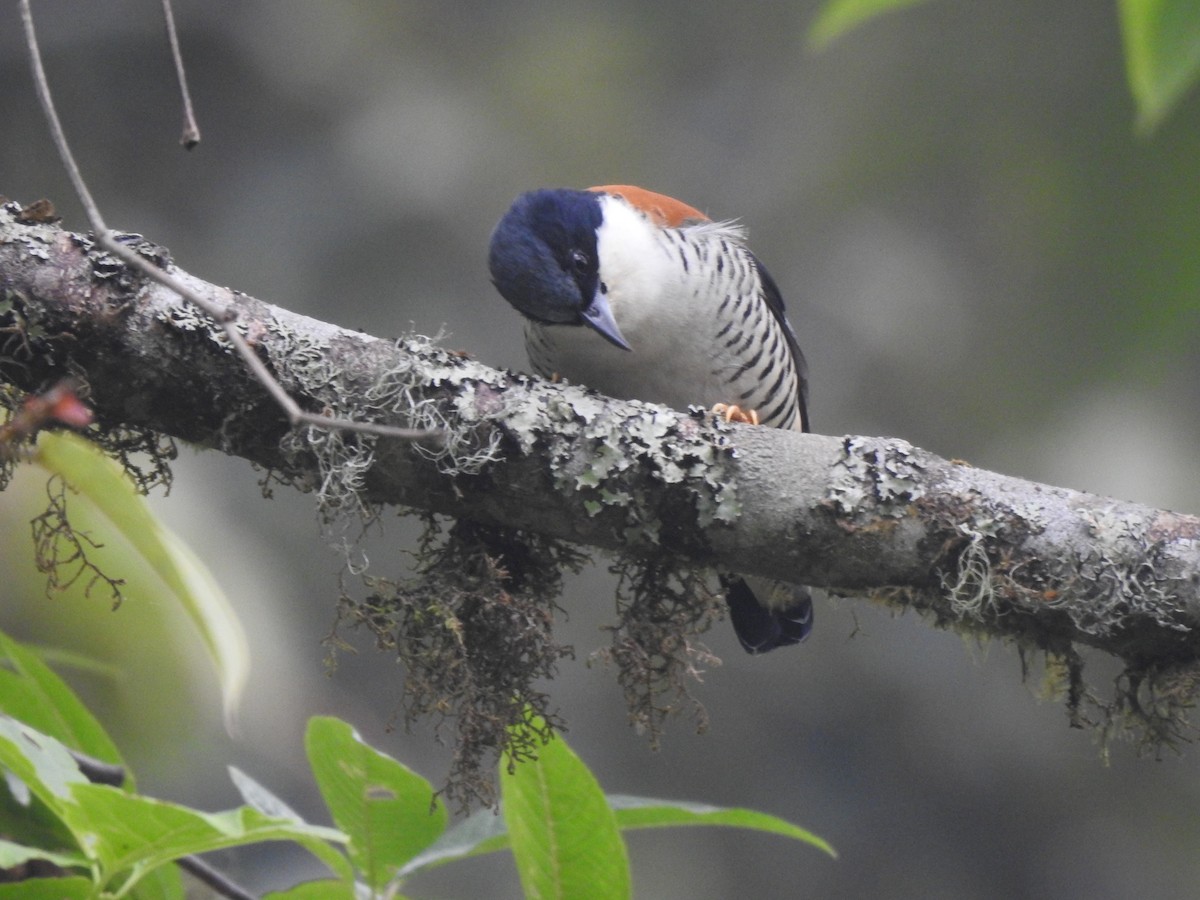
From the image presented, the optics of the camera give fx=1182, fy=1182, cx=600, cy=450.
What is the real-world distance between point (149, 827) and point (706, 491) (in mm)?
793

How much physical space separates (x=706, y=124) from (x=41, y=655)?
17.5ft

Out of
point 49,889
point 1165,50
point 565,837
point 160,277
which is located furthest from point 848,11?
point 49,889

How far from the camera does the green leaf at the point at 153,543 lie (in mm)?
1684

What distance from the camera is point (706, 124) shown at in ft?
21.2

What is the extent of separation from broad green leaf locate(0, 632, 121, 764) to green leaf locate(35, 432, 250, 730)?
0.18m

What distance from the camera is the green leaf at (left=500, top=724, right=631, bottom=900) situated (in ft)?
4.70

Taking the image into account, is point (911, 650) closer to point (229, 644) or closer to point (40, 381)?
point (229, 644)

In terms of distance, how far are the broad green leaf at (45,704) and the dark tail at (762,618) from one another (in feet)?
3.64

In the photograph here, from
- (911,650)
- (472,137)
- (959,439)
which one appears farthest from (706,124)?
(911,650)

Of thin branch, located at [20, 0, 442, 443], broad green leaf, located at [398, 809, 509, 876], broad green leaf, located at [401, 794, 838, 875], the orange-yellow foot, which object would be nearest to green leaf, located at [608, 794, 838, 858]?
broad green leaf, located at [401, 794, 838, 875]

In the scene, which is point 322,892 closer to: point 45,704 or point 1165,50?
point 45,704

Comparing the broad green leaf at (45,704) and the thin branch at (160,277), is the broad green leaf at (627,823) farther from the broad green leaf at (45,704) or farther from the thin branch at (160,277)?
the thin branch at (160,277)

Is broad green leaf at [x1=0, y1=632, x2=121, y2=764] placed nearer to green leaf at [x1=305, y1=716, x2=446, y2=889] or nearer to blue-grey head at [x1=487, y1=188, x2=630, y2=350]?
green leaf at [x1=305, y1=716, x2=446, y2=889]

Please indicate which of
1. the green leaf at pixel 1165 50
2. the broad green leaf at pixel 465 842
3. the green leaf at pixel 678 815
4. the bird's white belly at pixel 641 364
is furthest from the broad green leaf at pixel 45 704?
the green leaf at pixel 1165 50
